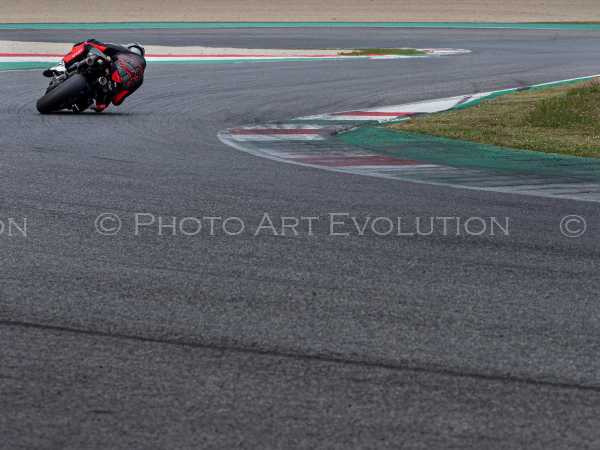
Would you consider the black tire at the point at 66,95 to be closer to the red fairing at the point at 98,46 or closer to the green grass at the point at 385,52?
the red fairing at the point at 98,46

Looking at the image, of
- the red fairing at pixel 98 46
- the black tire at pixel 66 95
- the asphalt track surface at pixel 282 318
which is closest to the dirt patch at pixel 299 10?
the red fairing at pixel 98 46

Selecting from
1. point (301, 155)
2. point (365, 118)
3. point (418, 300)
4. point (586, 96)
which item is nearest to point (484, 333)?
point (418, 300)

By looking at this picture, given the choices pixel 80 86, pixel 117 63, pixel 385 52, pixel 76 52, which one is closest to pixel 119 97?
pixel 117 63

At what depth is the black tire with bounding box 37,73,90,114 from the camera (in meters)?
14.3

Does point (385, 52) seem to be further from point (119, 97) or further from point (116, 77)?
point (116, 77)

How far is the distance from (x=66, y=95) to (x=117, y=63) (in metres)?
0.83

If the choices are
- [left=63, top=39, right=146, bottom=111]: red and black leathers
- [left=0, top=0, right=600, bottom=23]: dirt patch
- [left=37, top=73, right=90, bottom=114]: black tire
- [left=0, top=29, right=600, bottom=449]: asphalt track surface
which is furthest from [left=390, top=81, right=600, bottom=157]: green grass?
[left=0, top=0, right=600, bottom=23]: dirt patch

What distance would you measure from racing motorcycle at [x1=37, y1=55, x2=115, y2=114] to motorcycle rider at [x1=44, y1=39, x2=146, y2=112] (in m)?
0.05

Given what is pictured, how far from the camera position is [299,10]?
51469 millimetres

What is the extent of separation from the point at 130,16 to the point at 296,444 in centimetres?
4674

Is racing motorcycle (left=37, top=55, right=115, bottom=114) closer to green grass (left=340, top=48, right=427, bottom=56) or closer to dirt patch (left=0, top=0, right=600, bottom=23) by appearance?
green grass (left=340, top=48, right=427, bottom=56)

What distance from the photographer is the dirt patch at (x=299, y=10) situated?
48.8 m

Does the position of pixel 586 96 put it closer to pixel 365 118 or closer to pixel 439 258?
pixel 365 118

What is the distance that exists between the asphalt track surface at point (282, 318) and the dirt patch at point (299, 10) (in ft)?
130
